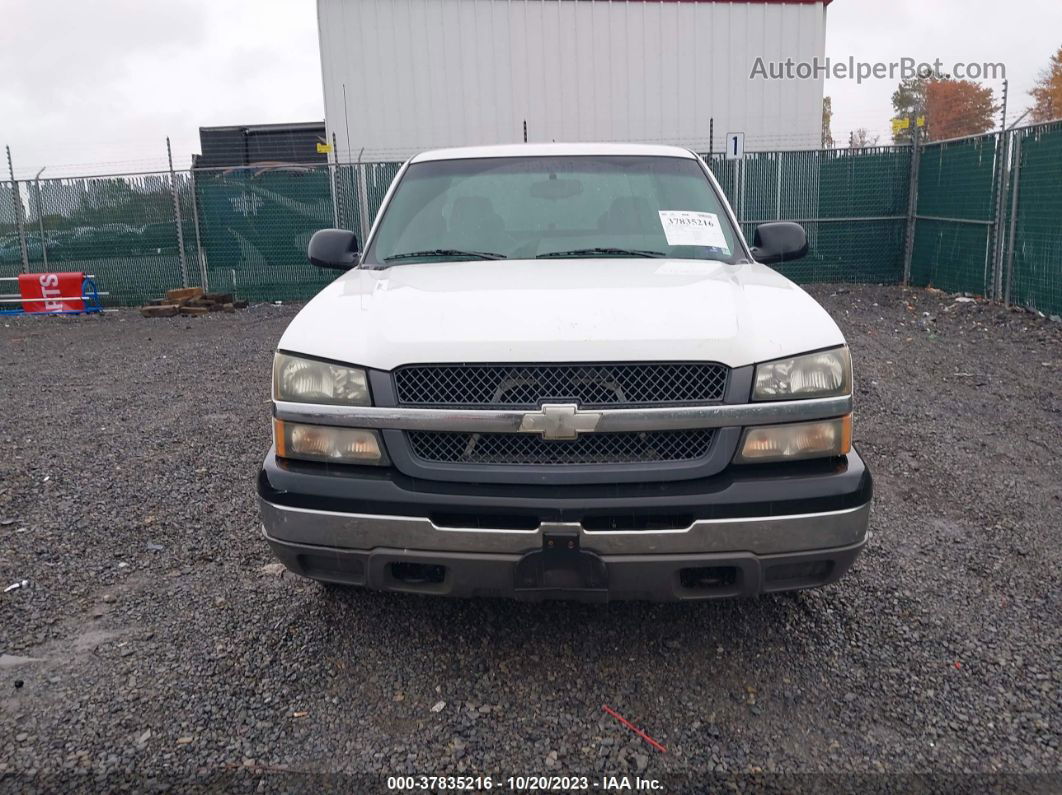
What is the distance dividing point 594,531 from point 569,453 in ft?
0.81

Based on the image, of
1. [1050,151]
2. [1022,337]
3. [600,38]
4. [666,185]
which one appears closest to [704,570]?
[666,185]

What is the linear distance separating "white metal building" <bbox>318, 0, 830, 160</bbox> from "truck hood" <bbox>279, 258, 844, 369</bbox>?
47.4 ft

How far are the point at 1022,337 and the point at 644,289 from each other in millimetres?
7809

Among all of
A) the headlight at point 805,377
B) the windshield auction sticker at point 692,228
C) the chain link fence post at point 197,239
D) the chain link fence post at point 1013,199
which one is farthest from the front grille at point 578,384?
the chain link fence post at point 197,239

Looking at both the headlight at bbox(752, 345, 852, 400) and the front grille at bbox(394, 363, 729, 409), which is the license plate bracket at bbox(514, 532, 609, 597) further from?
the headlight at bbox(752, 345, 852, 400)

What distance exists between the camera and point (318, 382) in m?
2.81

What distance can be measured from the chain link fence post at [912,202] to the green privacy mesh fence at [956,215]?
8cm

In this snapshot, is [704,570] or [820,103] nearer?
[704,570]

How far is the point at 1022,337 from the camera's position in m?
9.34

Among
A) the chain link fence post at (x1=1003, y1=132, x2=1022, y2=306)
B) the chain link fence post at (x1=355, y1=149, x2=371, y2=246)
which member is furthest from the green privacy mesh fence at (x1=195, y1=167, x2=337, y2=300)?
the chain link fence post at (x1=1003, y1=132, x2=1022, y2=306)

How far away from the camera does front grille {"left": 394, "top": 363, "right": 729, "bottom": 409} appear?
Result: 270 centimetres

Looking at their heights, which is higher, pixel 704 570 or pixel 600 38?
pixel 600 38

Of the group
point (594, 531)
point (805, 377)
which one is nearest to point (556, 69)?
point (805, 377)

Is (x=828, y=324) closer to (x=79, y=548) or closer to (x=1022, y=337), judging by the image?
(x=79, y=548)
